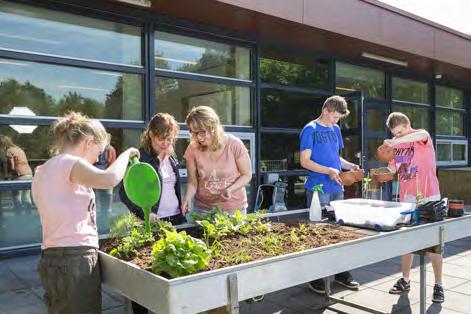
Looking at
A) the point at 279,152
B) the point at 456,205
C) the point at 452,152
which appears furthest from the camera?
the point at 452,152

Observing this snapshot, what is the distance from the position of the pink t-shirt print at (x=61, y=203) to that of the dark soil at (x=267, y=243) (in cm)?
21

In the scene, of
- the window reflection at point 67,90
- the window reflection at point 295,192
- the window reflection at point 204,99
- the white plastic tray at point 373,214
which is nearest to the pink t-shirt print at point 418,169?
the white plastic tray at point 373,214

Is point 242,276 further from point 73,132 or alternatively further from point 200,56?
point 200,56

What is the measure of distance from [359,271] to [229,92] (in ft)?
11.1

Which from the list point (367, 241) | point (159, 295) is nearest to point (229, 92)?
point (367, 241)

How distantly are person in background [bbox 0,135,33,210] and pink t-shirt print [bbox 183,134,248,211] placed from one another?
2839 millimetres

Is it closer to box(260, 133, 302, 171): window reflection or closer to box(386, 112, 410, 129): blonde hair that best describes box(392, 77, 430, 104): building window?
box(260, 133, 302, 171): window reflection

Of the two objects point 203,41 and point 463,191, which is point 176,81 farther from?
point 463,191

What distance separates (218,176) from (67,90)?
3102mm

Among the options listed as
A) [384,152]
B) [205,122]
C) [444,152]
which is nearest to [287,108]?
[384,152]

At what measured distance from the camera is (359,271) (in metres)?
4.38

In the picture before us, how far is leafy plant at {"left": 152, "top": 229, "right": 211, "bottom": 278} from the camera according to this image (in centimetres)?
151

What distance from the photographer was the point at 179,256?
5.06 ft

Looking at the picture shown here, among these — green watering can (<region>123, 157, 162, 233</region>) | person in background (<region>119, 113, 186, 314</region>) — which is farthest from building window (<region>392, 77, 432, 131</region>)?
green watering can (<region>123, 157, 162, 233</region>)
